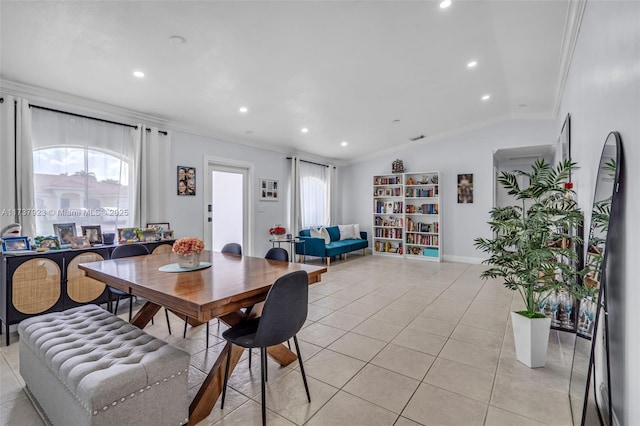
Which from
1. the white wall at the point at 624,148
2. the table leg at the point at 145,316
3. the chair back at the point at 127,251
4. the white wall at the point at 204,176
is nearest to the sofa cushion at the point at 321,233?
the white wall at the point at 204,176

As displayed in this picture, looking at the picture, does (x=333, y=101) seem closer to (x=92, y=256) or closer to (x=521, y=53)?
(x=521, y=53)

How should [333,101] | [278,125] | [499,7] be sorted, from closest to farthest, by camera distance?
[499,7] < [333,101] < [278,125]

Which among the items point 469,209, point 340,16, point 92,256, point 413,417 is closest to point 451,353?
point 413,417

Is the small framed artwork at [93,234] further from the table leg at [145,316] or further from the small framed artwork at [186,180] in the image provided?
the table leg at [145,316]

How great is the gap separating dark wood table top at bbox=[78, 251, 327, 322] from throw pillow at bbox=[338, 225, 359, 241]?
470 cm

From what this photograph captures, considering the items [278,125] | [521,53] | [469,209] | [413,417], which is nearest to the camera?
[413,417]

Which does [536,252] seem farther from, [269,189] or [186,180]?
[269,189]

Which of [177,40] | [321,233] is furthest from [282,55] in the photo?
[321,233]

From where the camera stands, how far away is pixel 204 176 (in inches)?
190

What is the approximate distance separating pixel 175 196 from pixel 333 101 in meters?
2.79

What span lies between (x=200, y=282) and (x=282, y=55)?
2.42m

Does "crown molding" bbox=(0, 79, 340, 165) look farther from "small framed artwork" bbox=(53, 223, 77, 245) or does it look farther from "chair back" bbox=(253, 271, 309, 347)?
"chair back" bbox=(253, 271, 309, 347)

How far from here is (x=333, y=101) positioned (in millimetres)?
4398

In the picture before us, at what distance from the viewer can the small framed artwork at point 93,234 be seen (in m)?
3.40
